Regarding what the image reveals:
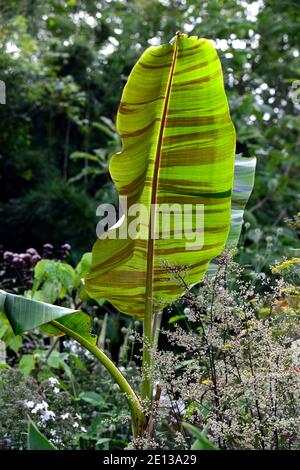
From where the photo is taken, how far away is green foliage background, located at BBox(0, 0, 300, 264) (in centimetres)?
539

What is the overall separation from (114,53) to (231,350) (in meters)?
5.28

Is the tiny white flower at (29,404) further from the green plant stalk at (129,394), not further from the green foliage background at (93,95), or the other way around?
the green foliage background at (93,95)

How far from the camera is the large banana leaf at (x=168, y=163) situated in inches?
82.4

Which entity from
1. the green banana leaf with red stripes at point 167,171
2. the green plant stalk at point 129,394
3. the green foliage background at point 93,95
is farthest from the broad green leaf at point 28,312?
the green foliage background at point 93,95

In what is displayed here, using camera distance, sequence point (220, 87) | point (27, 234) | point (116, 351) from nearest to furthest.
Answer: point (220, 87) < point (116, 351) < point (27, 234)

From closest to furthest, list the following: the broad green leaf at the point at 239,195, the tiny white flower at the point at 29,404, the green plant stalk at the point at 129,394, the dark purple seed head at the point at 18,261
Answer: the green plant stalk at the point at 129,394
the tiny white flower at the point at 29,404
the broad green leaf at the point at 239,195
the dark purple seed head at the point at 18,261

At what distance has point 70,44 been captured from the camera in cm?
678

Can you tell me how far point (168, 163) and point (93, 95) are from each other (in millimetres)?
4877

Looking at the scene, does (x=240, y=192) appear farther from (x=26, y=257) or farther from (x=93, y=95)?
(x=93, y=95)

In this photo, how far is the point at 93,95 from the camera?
6895 mm

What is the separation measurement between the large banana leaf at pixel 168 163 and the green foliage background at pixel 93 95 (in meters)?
2.76

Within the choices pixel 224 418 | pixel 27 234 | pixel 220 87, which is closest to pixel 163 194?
pixel 220 87

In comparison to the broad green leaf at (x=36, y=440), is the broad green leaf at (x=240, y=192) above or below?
above

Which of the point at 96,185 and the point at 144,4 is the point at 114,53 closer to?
the point at 144,4
